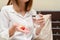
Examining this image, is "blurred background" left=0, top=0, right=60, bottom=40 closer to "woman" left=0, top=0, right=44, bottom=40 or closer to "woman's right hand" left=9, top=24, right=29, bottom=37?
"woman" left=0, top=0, right=44, bottom=40

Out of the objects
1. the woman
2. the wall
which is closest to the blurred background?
the wall

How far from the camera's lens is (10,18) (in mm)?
1232

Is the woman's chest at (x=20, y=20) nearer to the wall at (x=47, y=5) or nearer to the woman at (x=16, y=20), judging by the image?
the woman at (x=16, y=20)

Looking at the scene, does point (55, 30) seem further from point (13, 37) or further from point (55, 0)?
point (13, 37)

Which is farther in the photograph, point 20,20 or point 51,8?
point 51,8

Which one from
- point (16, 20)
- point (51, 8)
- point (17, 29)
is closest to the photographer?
point (17, 29)

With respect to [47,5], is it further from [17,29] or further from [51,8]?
[17,29]

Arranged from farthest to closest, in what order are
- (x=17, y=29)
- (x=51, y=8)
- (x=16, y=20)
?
(x=51, y=8) < (x=16, y=20) < (x=17, y=29)

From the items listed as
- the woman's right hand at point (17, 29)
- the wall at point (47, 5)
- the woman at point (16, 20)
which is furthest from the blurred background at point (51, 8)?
the woman's right hand at point (17, 29)

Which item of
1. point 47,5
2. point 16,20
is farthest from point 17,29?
point 47,5

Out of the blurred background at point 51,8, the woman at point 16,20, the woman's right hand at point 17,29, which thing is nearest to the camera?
the woman's right hand at point 17,29

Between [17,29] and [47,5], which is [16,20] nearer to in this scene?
[17,29]

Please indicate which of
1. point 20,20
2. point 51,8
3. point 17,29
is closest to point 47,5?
point 51,8

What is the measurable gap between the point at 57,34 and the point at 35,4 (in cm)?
47
